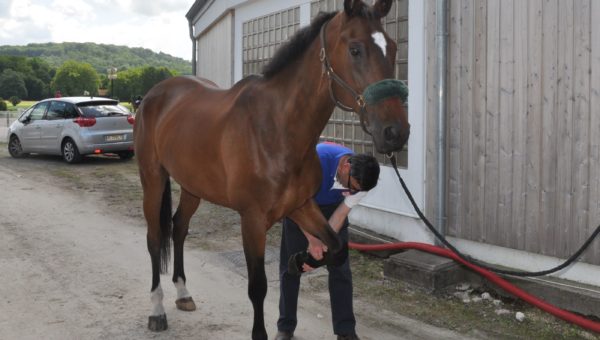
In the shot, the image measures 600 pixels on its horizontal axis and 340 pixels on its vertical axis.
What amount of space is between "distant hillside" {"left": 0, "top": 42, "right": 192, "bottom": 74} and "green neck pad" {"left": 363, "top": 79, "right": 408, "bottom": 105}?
364 ft

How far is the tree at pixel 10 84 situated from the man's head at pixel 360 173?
317ft

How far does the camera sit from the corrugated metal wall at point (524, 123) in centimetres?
452

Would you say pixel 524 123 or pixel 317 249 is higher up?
pixel 524 123

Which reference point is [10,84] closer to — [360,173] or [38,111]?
[38,111]

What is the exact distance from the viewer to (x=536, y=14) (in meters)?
4.82

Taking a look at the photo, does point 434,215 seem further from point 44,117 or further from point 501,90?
point 44,117

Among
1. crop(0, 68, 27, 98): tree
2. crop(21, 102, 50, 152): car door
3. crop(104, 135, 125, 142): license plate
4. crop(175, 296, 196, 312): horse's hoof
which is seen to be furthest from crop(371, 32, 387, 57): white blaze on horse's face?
crop(0, 68, 27, 98): tree

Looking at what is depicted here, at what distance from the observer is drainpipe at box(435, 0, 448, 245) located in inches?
223

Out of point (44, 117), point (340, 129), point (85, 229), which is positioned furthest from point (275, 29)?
point (44, 117)

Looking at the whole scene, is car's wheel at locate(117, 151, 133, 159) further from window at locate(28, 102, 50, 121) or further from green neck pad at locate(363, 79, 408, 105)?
green neck pad at locate(363, 79, 408, 105)

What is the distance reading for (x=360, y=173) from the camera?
11.4 feet

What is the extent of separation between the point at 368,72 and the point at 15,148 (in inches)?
610

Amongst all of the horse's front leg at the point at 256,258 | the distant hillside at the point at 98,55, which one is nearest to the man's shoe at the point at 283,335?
the horse's front leg at the point at 256,258

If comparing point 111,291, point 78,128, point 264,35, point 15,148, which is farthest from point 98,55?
point 111,291
